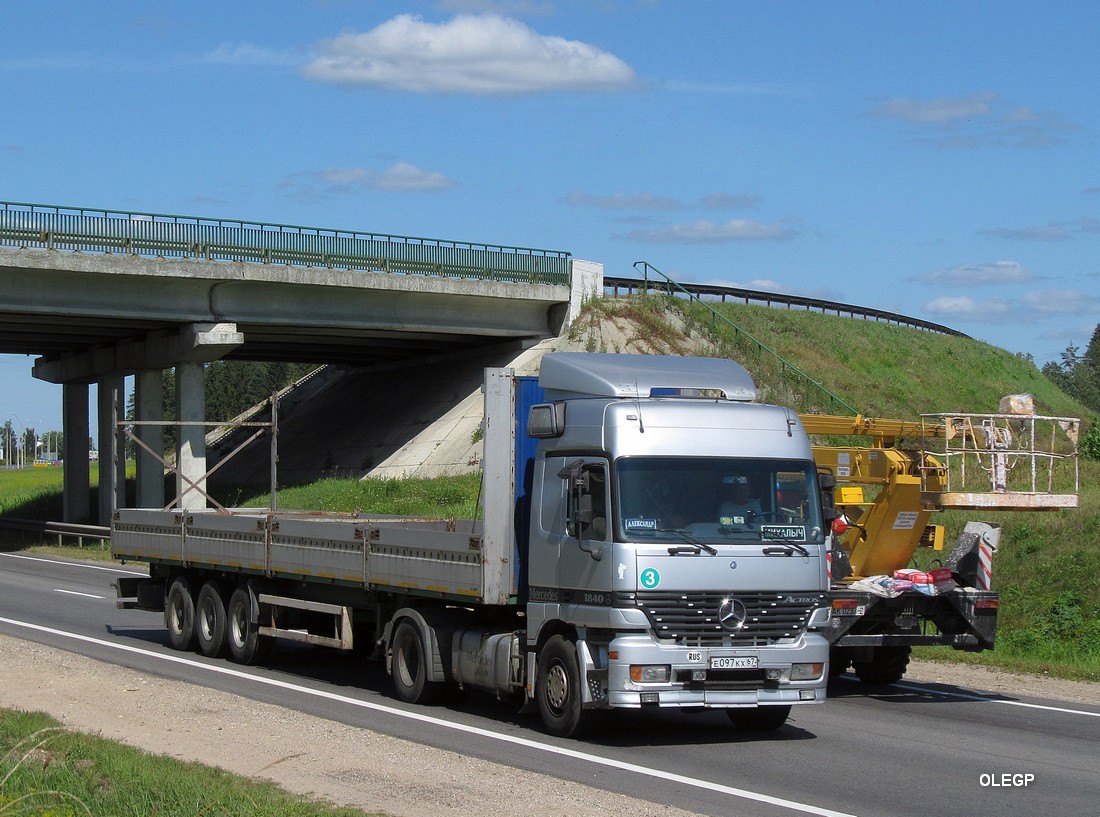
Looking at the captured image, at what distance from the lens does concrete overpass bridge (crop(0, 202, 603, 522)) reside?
33.8 metres

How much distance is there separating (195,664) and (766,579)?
8159mm

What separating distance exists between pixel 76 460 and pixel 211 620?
32455 millimetres

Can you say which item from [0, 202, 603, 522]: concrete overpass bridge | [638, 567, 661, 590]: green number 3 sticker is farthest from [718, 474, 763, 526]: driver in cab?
[0, 202, 603, 522]: concrete overpass bridge

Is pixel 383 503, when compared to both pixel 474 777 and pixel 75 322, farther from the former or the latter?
pixel 474 777

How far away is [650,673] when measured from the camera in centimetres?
1076

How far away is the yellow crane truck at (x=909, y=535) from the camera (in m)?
14.0

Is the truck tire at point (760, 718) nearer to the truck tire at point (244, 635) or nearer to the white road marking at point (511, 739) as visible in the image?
the white road marking at point (511, 739)

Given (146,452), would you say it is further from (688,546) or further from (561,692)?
(688,546)

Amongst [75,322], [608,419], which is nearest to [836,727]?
[608,419]

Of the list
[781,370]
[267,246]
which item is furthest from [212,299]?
[781,370]

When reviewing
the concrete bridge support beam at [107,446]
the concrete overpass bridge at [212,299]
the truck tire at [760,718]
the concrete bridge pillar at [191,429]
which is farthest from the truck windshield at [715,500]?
the concrete bridge support beam at [107,446]

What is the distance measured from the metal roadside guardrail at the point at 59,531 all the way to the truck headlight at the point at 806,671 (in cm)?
3004

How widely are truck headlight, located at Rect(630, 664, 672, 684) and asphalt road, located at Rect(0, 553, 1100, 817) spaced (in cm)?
61

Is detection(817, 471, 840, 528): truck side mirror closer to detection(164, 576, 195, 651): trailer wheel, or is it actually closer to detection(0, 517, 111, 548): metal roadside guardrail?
detection(164, 576, 195, 651): trailer wheel
